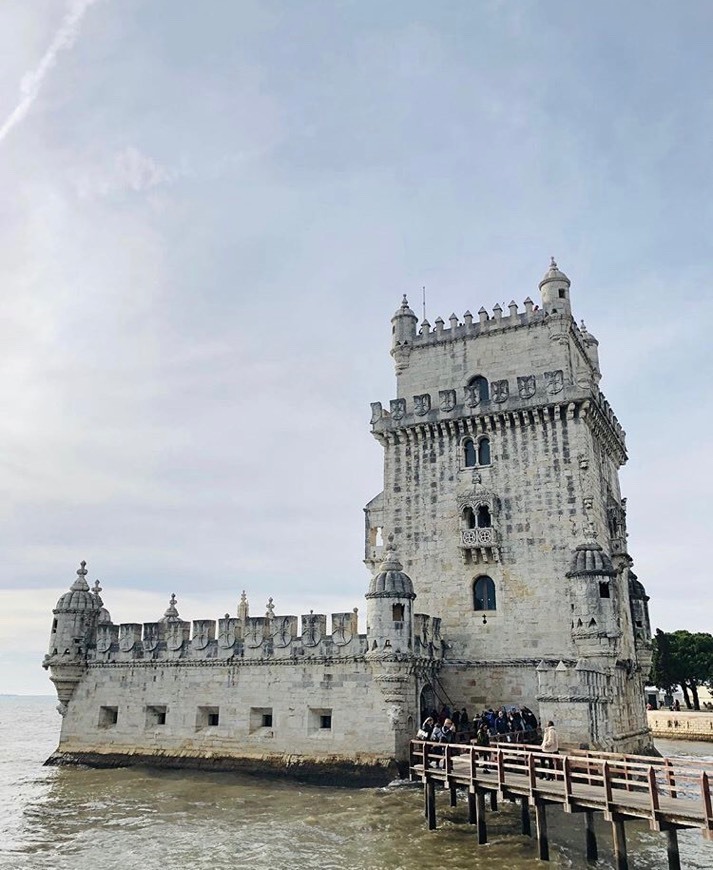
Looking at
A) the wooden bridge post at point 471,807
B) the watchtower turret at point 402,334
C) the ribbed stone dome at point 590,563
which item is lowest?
the wooden bridge post at point 471,807

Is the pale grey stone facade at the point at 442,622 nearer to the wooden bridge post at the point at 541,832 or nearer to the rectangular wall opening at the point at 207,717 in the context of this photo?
the rectangular wall opening at the point at 207,717

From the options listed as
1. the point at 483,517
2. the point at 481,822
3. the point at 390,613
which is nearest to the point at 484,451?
the point at 483,517

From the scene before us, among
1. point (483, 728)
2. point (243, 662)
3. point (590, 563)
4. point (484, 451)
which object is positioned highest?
point (484, 451)

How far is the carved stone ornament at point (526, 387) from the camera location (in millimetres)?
34000

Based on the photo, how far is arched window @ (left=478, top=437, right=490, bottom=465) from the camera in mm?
34844

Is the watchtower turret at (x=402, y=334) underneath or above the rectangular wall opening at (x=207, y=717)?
above

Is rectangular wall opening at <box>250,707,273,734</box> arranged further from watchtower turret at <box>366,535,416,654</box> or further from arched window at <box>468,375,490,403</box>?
arched window at <box>468,375,490,403</box>

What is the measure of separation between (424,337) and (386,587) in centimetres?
1432

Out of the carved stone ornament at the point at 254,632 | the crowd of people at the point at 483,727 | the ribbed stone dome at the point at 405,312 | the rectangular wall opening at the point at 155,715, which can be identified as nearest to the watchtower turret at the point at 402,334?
the ribbed stone dome at the point at 405,312

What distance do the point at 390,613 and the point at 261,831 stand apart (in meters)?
Answer: 9.66

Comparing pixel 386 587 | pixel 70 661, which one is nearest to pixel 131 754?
pixel 70 661

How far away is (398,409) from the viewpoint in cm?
3681

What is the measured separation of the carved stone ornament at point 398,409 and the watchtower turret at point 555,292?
8.35m

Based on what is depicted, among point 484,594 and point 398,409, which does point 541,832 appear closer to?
point 484,594
